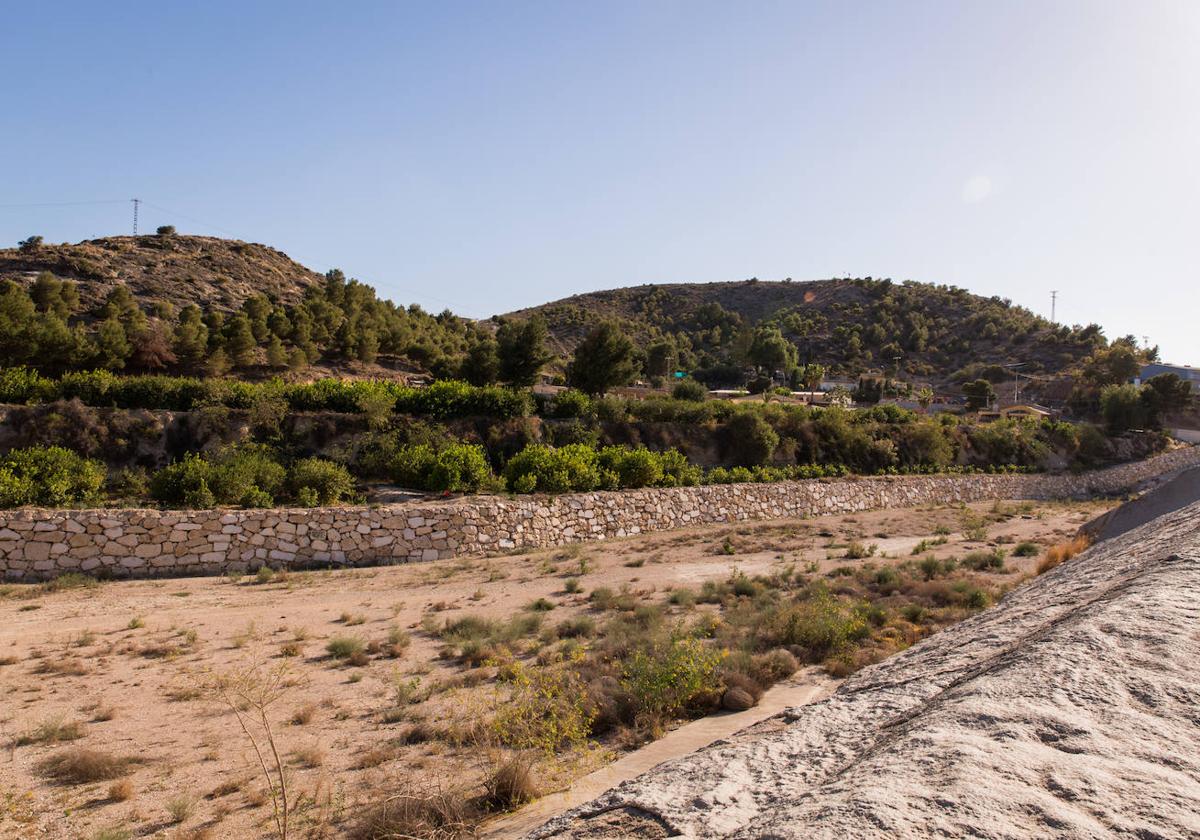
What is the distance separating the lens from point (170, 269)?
58.4 metres

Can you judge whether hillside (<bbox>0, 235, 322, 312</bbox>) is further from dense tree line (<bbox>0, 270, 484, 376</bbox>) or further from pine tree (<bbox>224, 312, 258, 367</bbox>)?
pine tree (<bbox>224, 312, 258, 367</bbox>)

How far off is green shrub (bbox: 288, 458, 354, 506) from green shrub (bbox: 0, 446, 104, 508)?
4.85 meters

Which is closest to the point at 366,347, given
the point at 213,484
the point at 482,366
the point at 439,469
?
the point at 482,366

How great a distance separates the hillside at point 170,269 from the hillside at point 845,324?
96.2 ft

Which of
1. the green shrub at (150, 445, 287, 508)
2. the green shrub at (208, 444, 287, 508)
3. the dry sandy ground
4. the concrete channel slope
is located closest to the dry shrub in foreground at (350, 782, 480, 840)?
the dry sandy ground

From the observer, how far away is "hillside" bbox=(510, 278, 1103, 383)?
278 ft

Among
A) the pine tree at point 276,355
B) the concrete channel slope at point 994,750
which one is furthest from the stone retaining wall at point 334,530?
the pine tree at point 276,355

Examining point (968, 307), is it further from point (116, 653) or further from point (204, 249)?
point (116, 653)

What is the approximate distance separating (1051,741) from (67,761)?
8461 mm

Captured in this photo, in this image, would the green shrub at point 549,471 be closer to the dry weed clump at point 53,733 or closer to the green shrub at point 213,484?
the green shrub at point 213,484

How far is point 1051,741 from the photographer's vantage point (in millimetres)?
2623

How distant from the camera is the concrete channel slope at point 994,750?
7.36 ft

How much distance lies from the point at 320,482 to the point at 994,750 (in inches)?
814

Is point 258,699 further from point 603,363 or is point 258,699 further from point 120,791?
point 603,363
